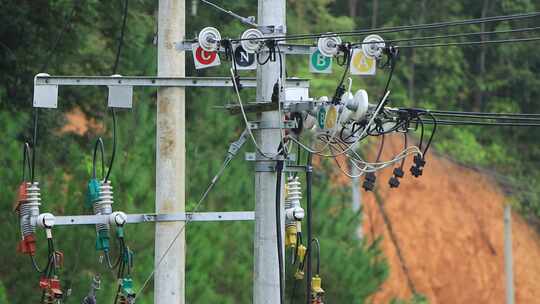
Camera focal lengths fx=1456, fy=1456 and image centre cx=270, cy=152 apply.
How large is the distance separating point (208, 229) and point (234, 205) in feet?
3.29

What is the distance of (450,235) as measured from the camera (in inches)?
1651

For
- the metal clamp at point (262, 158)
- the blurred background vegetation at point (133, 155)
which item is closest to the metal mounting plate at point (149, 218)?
the metal clamp at point (262, 158)

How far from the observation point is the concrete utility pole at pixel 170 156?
14.8m

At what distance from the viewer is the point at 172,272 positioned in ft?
48.7

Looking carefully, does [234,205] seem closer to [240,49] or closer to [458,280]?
[240,49]

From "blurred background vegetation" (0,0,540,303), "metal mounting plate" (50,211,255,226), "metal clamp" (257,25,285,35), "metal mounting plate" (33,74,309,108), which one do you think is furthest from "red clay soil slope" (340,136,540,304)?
"metal clamp" (257,25,285,35)

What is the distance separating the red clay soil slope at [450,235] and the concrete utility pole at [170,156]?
81.8 ft

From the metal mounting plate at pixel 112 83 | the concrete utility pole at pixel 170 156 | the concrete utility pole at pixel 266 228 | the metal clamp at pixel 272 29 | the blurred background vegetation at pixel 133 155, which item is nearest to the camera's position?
the concrete utility pole at pixel 266 228

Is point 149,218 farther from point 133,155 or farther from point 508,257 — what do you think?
point 508,257

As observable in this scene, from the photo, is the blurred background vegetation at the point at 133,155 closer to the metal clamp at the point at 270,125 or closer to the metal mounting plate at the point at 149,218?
the metal mounting plate at the point at 149,218

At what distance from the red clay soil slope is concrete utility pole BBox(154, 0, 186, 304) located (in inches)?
982

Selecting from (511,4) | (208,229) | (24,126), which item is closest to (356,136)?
(208,229)

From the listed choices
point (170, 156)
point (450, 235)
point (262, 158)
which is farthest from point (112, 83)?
point (450, 235)

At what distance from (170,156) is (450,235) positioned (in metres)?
27.7
